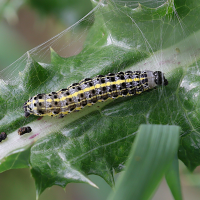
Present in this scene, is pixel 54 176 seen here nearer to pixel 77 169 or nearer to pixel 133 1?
pixel 77 169

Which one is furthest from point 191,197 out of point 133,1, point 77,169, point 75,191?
point 133,1

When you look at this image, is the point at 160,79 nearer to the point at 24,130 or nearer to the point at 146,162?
the point at 146,162

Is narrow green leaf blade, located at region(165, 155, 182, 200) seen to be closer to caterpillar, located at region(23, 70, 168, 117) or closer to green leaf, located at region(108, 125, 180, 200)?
green leaf, located at region(108, 125, 180, 200)

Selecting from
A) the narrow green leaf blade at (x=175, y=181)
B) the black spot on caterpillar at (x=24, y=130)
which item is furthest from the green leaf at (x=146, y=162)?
the black spot on caterpillar at (x=24, y=130)

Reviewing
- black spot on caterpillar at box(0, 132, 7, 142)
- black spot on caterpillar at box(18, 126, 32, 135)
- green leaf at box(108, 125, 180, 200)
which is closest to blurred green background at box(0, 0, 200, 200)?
black spot on caterpillar at box(0, 132, 7, 142)

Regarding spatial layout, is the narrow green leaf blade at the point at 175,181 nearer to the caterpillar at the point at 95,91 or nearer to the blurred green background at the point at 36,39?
the caterpillar at the point at 95,91
